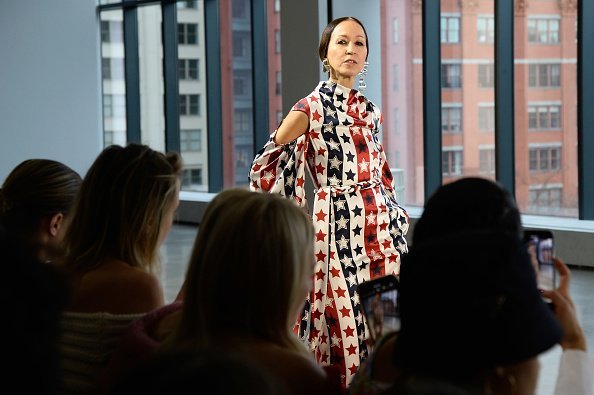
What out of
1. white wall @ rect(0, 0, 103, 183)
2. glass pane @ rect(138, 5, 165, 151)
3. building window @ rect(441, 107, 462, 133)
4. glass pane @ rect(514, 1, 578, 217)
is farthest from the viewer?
glass pane @ rect(138, 5, 165, 151)

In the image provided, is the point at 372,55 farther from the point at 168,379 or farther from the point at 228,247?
the point at 168,379

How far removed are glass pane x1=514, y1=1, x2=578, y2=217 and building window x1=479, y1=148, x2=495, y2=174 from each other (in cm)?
44

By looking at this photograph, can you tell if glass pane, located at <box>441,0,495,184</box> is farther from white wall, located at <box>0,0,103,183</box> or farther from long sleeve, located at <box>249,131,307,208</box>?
long sleeve, located at <box>249,131,307,208</box>

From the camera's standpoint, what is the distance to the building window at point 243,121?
12.5 m

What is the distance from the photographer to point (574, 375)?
180 centimetres

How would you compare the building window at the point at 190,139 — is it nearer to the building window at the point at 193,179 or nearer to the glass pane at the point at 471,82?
the building window at the point at 193,179

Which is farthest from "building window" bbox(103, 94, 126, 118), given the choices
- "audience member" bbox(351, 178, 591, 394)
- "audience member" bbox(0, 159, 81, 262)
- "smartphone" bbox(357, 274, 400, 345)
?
"audience member" bbox(351, 178, 591, 394)

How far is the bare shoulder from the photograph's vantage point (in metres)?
2.19

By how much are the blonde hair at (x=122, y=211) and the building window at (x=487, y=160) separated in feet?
26.8

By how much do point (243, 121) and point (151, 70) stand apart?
1.53 meters

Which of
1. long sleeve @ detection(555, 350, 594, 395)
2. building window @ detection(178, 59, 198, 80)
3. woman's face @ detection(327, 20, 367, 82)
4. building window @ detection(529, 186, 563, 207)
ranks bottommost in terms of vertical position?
building window @ detection(529, 186, 563, 207)

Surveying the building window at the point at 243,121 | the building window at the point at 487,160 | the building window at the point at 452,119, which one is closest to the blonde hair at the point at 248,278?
the building window at the point at 452,119

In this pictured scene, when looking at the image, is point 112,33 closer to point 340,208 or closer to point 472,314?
point 340,208

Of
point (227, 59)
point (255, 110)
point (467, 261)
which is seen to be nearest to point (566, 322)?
point (467, 261)
